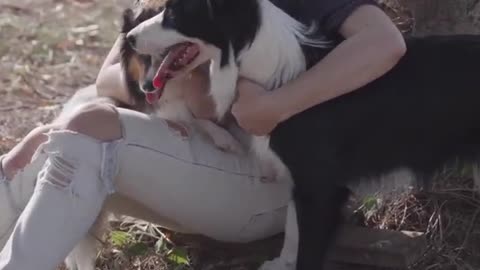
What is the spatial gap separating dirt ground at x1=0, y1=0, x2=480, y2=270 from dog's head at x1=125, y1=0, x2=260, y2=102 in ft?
2.33

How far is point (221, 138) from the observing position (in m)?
2.84

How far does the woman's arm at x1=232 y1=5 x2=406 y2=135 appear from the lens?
2547 mm

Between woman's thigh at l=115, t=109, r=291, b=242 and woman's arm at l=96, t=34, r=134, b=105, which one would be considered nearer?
woman's thigh at l=115, t=109, r=291, b=242

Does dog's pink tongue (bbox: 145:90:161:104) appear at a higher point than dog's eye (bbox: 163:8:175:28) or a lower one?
lower

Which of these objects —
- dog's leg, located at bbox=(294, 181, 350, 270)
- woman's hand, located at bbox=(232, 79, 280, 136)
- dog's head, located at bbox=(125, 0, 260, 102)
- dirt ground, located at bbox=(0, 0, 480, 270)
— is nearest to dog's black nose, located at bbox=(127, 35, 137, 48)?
dog's head, located at bbox=(125, 0, 260, 102)

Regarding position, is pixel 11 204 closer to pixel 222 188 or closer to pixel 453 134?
pixel 222 188

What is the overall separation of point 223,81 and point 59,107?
5.50 ft

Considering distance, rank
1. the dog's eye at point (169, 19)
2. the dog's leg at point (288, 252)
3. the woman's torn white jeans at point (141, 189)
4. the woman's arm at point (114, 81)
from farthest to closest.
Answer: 1. the woman's arm at point (114, 81)
2. the dog's leg at point (288, 252)
3. the dog's eye at point (169, 19)
4. the woman's torn white jeans at point (141, 189)

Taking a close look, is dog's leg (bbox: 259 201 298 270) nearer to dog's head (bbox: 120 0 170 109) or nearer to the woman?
the woman

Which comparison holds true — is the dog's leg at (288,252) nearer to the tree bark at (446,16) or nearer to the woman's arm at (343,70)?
the woman's arm at (343,70)

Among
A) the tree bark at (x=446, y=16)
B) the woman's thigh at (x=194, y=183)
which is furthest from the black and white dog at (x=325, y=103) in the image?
the tree bark at (x=446, y=16)

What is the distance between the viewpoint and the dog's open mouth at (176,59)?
262 cm

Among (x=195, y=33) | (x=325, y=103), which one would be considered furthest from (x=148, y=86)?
(x=325, y=103)

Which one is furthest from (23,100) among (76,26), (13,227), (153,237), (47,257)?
(47,257)
